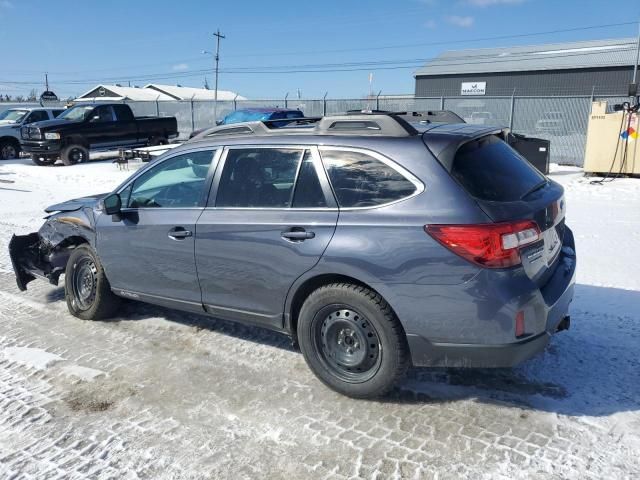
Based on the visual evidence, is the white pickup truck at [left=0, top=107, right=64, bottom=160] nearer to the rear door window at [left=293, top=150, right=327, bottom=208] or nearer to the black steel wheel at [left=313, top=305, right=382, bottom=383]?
the rear door window at [left=293, top=150, right=327, bottom=208]

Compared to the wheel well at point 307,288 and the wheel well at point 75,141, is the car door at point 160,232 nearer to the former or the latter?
the wheel well at point 307,288

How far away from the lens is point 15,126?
70.0ft

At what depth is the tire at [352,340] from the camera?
3.22m

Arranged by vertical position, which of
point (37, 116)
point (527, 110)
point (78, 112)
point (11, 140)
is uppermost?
point (527, 110)

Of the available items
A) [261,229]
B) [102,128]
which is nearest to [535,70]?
[102,128]

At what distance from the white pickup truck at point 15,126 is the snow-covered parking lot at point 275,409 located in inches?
747

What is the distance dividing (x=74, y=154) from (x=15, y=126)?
453cm

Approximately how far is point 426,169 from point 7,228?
8142 millimetres

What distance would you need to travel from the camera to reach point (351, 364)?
135 inches

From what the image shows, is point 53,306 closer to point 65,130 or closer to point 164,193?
point 164,193

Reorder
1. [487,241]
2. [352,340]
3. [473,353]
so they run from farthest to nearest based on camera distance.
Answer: [352,340] → [473,353] → [487,241]

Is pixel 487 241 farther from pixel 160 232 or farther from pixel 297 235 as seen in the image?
pixel 160 232

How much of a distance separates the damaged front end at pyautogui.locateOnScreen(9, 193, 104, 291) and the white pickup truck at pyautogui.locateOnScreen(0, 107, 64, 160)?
59.1 feet

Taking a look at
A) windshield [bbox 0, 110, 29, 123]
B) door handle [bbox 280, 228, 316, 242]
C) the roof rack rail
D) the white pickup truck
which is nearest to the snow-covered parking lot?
door handle [bbox 280, 228, 316, 242]
